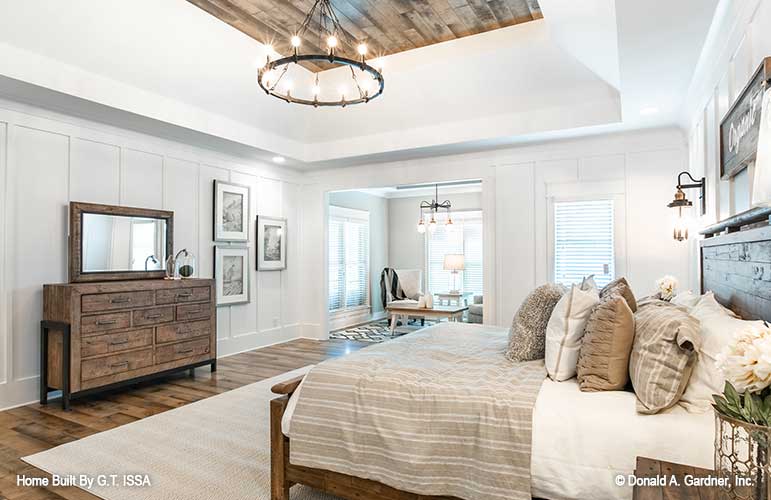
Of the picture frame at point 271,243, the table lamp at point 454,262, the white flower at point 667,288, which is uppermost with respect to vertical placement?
the picture frame at point 271,243

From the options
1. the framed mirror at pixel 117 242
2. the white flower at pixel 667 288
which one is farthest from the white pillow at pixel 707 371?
the framed mirror at pixel 117 242

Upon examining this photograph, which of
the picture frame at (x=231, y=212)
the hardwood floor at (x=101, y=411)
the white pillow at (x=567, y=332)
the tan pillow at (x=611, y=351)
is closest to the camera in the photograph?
the tan pillow at (x=611, y=351)

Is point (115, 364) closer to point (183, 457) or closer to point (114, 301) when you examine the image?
point (114, 301)

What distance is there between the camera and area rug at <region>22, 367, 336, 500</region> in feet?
8.44

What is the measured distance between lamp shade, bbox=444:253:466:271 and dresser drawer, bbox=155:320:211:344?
4.65 m

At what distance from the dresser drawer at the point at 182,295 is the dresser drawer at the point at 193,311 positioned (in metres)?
0.06

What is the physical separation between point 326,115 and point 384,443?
16.0 ft

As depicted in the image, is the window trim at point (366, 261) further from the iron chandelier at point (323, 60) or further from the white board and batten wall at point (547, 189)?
the iron chandelier at point (323, 60)

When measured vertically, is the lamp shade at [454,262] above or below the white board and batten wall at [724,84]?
below

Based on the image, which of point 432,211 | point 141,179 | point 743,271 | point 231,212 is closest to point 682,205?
point 743,271

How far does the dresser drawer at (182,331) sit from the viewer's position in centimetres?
464

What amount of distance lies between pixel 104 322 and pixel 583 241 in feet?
16.7

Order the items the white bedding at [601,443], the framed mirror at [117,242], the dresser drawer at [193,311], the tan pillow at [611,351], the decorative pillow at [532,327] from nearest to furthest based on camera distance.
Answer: the white bedding at [601,443], the tan pillow at [611,351], the decorative pillow at [532,327], the framed mirror at [117,242], the dresser drawer at [193,311]

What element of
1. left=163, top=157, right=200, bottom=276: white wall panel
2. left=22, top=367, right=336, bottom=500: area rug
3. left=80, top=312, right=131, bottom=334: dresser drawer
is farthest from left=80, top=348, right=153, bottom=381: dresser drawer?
left=163, top=157, right=200, bottom=276: white wall panel
